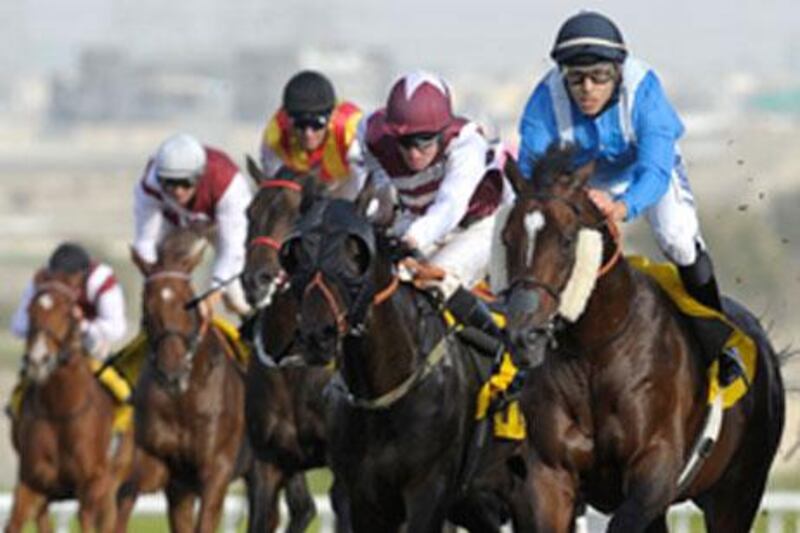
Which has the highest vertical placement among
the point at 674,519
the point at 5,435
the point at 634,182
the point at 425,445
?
the point at 634,182

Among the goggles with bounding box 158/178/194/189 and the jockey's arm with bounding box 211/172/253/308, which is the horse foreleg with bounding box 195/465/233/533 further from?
the goggles with bounding box 158/178/194/189

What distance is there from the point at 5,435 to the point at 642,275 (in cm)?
3466

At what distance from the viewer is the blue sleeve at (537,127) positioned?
7.88m

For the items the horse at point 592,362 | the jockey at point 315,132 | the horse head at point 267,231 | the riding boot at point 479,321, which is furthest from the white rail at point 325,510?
the horse at point 592,362

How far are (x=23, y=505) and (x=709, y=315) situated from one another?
5.30 metres

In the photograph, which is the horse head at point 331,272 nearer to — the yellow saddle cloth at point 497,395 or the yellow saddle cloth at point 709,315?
the yellow saddle cloth at point 497,395

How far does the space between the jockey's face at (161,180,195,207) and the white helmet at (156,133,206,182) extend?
29 millimetres

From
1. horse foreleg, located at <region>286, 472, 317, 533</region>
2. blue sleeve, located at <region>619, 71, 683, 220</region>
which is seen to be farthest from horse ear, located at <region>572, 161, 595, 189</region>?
Result: horse foreleg, located at <region>286, 472, 317, 533</region>

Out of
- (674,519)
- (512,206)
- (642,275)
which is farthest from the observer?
(674,519)

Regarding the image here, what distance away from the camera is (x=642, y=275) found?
792 centimetres

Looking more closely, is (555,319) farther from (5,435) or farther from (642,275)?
(5,435)

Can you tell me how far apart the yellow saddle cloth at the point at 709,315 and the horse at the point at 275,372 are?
67.0 inches

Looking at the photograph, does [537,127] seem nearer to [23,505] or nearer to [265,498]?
[265,498]

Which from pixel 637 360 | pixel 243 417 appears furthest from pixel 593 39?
pixel 243 417
